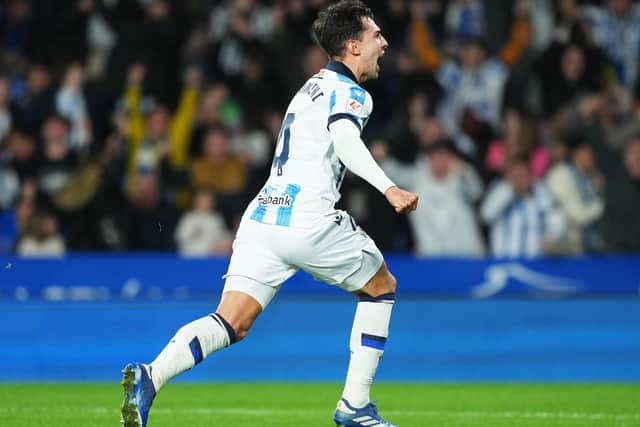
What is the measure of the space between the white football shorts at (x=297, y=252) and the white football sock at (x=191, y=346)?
26 centimetres

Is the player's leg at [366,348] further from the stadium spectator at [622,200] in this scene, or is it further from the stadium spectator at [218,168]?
the stadium spectator at [218,168]

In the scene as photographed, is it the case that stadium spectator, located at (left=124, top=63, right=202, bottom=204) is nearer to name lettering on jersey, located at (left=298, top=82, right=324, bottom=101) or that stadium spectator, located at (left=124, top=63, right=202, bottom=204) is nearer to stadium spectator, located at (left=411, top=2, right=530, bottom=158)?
stadium spectator, located at (left=411, top=2, right=530, bottom=158)

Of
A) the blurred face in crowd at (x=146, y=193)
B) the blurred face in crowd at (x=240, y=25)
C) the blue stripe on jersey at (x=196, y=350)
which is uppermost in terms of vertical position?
the blurred face in crowd at (x=240, y=25)

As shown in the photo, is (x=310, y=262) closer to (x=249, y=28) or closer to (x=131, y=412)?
(x=131, y=412)

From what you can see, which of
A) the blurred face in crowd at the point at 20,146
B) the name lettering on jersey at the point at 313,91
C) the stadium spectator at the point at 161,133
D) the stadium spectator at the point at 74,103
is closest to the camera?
the name lettering on jersey at the point at 313,91

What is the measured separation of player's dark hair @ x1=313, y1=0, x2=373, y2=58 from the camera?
7.58m

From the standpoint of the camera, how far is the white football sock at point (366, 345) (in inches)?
296

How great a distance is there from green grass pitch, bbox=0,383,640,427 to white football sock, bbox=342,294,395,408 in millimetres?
932

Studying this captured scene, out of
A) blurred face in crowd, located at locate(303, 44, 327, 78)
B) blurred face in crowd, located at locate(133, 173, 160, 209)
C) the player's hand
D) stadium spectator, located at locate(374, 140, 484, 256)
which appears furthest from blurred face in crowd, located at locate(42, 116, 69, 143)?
the player's hand

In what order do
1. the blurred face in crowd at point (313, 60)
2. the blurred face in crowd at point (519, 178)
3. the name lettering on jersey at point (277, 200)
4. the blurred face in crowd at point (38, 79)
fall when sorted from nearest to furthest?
1. the name lettering on jersey at point (277, 200)
2. the blurred face in crowd at point (519, 178)
3. the blurred face in crowd at point (313, 60)
4. the blurred face in crowd at point (38, 79)

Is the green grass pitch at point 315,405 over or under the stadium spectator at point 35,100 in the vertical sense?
under

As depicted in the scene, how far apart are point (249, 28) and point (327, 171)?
10122mm

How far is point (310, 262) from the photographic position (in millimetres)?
7301

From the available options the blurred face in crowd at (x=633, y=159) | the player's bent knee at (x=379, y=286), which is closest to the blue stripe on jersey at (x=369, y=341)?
the player's bent knee at (x=379, y=286)
